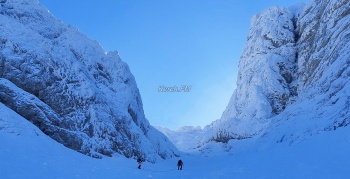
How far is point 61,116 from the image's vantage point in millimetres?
37094

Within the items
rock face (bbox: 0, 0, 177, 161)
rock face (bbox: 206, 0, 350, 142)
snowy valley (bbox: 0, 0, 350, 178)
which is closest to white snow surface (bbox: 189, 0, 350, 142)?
rock face (bbox: 206, 0, 350, 142)

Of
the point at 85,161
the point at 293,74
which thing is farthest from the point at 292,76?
the point at 85,161

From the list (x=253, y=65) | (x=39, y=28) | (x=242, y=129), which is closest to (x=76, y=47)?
(x=39, y=28)

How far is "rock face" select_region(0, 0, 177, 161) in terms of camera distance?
115 ft

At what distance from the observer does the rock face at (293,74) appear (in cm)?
4084

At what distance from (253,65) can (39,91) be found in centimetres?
6196

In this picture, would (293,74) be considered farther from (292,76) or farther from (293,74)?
(292,76)

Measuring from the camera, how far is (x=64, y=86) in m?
39.2

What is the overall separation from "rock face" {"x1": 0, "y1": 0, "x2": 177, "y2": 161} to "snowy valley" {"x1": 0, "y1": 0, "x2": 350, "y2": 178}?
12 cm

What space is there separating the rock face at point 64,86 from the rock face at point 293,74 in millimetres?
22173

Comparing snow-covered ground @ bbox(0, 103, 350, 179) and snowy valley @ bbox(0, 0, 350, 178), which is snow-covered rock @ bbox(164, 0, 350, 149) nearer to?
snowy valley @ bbox(0, 0, 350, 178)

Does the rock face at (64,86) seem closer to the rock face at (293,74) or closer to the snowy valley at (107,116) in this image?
the snowy valley at (107,116)

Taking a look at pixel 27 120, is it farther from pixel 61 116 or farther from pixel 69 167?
pixel 69 167

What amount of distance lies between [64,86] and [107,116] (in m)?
6.52
